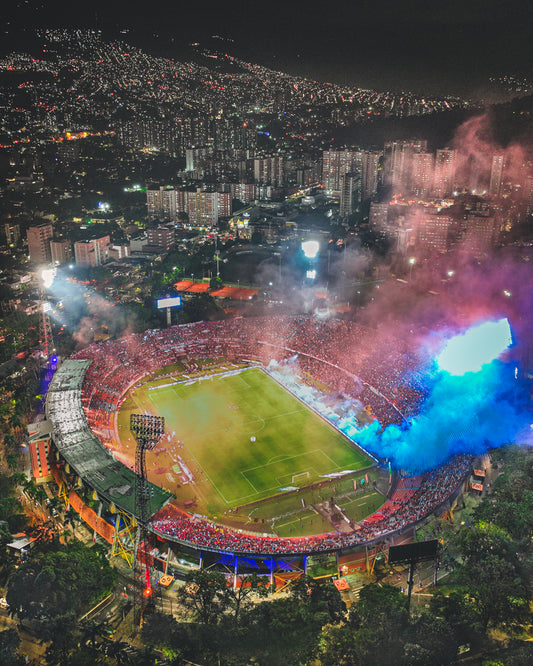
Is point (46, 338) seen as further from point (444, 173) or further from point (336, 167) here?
point (336, 167)

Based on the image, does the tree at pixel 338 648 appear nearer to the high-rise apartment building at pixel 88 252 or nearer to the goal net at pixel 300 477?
the goal net at pixel 300 477

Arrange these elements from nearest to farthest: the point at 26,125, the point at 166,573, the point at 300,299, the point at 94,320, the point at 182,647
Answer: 1. the point at 182,647
2. the point at 166,573
3. the point at 94,320
4. the point at 300,299
5. the point at 26,125

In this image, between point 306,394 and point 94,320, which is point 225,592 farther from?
point 94,320

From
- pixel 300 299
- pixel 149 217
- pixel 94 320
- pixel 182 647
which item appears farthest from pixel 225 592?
pixel 149 217

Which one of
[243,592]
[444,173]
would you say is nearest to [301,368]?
[243,592]

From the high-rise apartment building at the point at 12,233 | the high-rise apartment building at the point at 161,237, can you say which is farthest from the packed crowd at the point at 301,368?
the high-rise apartment building at the point at 12,233

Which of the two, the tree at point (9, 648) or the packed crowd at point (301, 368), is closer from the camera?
the tree at point (9, 648)

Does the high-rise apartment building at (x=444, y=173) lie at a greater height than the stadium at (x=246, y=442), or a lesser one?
greater
